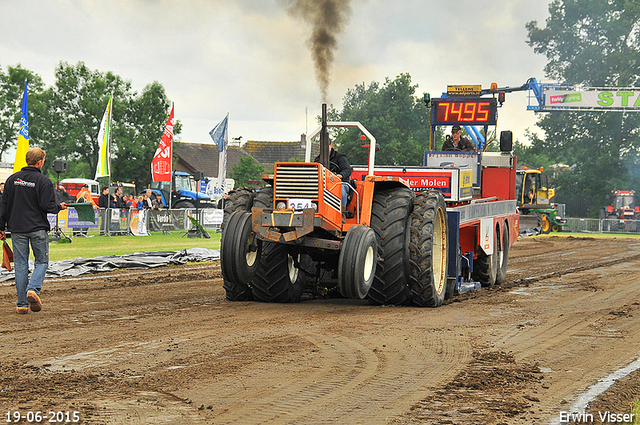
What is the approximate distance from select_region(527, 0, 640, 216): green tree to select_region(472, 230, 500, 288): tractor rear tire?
42253mm

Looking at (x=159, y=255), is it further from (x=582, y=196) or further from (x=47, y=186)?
(x=582, y=196)

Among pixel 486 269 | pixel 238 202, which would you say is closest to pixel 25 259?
pixel 238 202

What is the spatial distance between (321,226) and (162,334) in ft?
7.82

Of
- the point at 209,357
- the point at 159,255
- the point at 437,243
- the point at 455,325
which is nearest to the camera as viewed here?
the point at 209,357

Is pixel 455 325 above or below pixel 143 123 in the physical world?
below

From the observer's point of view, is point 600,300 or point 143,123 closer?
point 600,300

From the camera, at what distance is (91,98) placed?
54594 mm

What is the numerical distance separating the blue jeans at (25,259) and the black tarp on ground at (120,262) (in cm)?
413

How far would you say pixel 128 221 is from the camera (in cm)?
2586

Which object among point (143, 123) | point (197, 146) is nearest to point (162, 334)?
point (143, 123)

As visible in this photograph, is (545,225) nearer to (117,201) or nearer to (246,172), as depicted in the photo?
(117,201)

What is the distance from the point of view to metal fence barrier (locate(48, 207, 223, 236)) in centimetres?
2383

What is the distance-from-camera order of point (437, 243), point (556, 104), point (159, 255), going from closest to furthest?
1. point (437, 243)
2. point (159, 255)
3. point (556, 104)

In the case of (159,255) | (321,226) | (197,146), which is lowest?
(159,255)
